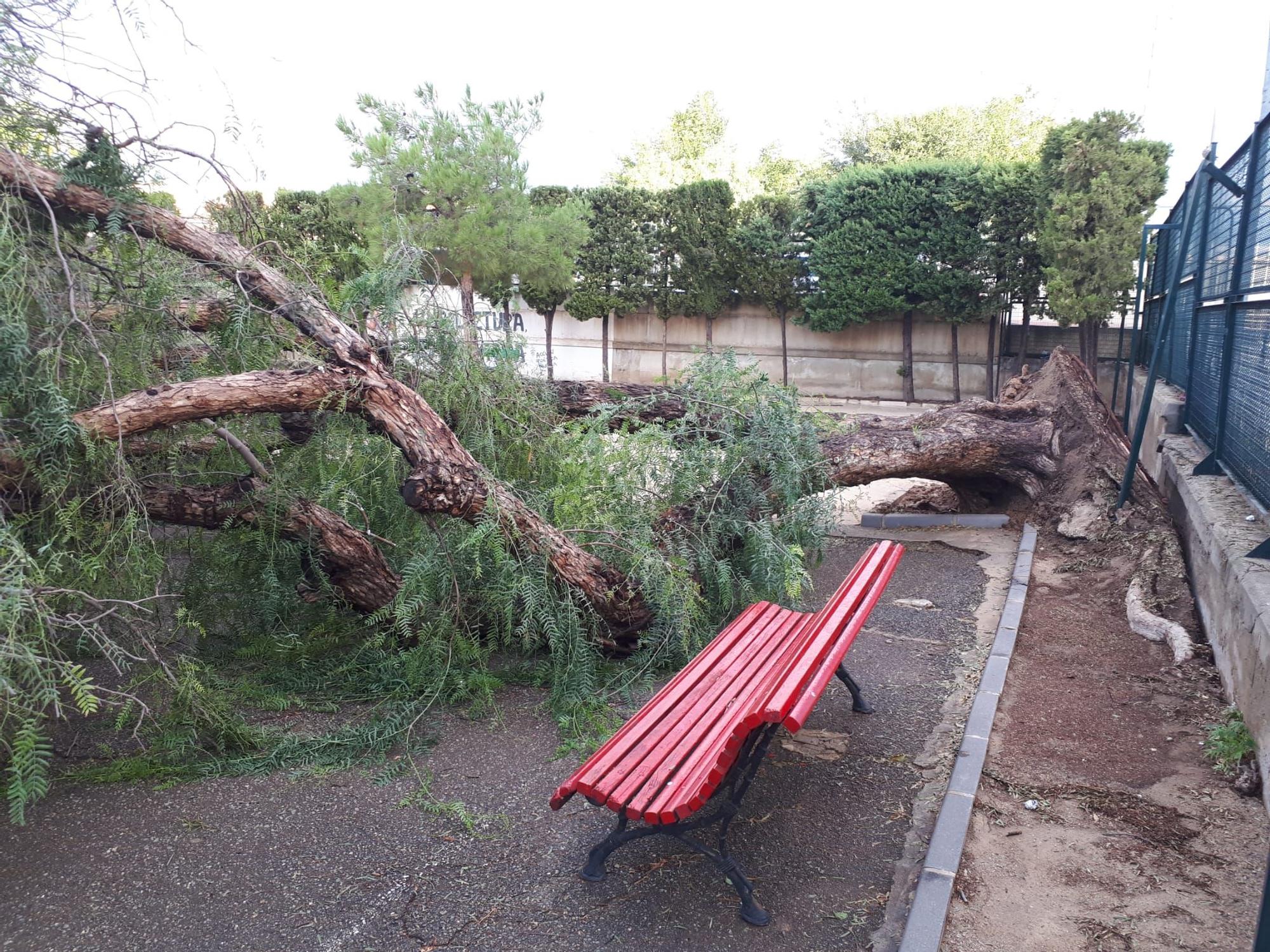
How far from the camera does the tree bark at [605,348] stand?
23.4 meters

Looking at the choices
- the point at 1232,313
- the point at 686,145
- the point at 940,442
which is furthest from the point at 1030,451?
the point at 686,145

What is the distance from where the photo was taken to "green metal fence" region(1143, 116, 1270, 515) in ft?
15.4

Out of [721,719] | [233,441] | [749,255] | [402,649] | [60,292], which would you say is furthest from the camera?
[749,255]

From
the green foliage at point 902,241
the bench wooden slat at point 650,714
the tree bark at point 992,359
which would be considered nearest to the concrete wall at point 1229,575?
the bench wooden slat at point 650,714

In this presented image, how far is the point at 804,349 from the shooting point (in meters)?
22.8

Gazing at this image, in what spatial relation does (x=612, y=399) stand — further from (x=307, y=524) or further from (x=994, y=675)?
(x=994, y=675)

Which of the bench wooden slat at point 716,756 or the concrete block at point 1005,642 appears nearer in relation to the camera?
the bench wooden slat at point 716,756

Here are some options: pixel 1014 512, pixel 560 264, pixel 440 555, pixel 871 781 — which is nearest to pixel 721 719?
pixel 871 781

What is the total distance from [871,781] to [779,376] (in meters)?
19.7

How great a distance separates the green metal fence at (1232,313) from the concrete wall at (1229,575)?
144 mm

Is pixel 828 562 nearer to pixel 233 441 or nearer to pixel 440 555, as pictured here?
pixel 440 555

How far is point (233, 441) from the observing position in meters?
4.08

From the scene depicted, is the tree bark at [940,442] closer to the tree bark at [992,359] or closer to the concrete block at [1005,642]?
the concrete block at [1005,642]

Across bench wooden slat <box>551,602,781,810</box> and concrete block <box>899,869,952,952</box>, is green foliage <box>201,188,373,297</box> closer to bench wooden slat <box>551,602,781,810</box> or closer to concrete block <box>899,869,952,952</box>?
bench wooden slat <box>551,602,781,810</box>
